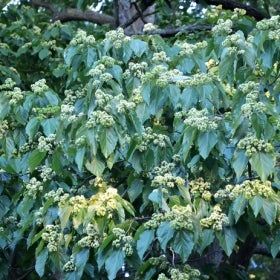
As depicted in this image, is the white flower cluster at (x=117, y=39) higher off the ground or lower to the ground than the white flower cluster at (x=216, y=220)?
higher

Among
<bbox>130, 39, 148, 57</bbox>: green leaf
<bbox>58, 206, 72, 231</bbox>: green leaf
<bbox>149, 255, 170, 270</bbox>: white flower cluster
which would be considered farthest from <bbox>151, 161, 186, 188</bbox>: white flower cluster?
<bbox>130, 39, 148, 57</bbox>: green leaf

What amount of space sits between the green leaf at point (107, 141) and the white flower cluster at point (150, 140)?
0.41m

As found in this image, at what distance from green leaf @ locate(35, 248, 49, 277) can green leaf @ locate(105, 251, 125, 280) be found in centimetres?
47

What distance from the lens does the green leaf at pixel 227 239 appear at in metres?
4.14

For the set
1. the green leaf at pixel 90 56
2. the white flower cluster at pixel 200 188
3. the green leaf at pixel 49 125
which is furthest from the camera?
the green leaf at pixel 90 56

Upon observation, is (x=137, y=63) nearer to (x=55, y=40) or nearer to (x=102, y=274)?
(x=102, y=274)

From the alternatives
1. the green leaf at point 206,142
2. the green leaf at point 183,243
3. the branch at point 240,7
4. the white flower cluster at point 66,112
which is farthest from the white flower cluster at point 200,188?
the branch at point 240,7

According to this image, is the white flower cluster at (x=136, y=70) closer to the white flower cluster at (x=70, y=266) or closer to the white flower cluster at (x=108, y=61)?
the white flower cluster at (x=108, y=61)

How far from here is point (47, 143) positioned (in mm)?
4672

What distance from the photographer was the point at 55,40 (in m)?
7.62

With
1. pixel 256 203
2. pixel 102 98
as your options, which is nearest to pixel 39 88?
pixel 102 98

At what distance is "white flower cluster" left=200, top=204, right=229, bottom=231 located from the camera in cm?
409

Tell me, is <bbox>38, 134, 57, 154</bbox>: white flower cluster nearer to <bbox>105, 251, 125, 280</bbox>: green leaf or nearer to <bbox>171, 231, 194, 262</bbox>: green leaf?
<bbox>105, 251, 125, 280</bbox>: green leaf

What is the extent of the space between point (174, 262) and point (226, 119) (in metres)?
0.89
